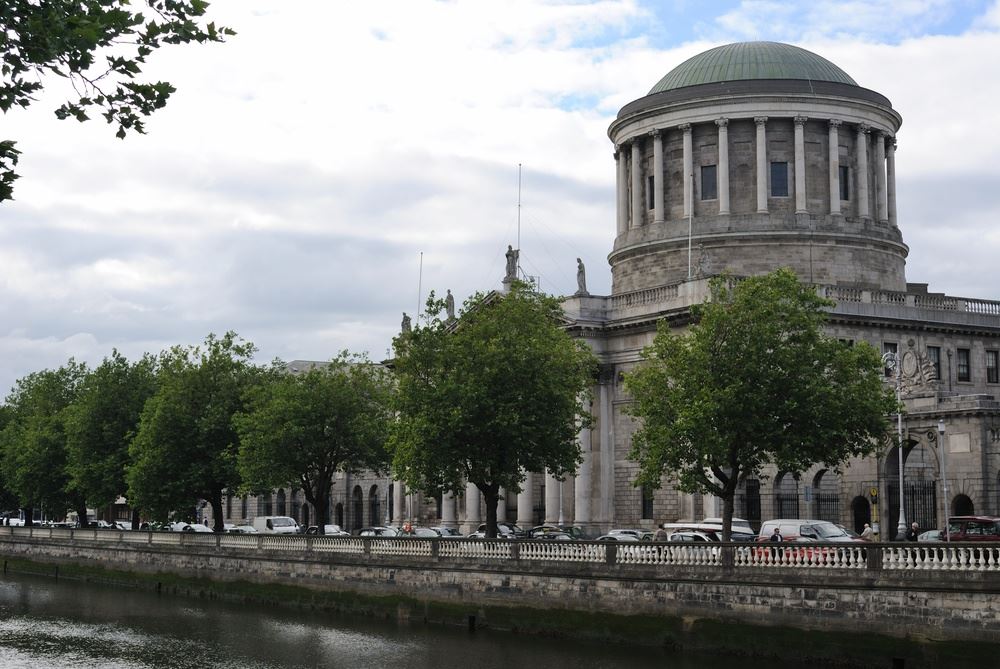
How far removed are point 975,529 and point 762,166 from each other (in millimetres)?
34346

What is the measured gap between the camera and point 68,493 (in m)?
86.6

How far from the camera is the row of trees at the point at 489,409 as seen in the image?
147ft

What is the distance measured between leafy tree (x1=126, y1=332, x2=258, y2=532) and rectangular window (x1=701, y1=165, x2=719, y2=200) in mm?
29478

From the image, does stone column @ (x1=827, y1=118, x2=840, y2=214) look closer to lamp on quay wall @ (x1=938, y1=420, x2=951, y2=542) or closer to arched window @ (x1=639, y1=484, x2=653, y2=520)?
arched window @ (x1=639, y1=484, x2=653, y2=520)

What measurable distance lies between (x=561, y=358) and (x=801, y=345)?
11.3 metres

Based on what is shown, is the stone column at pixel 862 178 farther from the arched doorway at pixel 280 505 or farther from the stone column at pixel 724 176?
the arched doorway at pixel 280 505

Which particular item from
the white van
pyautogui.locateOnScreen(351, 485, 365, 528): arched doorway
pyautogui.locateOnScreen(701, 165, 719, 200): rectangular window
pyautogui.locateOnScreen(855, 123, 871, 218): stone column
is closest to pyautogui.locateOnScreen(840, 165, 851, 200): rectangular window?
pyautogui.locateOnScreen(855, 123, 871, 218): stone column

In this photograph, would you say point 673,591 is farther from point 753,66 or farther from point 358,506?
point 358,506

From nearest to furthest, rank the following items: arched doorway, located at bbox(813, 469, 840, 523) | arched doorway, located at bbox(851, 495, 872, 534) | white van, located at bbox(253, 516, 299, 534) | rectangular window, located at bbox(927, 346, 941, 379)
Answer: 1. arched doorway, located at bbox(851, 495, 872, 534)
2. arched doorway, located at bbox(813, 469, 840, 523)
3. rectangular window, located at bbox(927, 346, 941, 379)
4. white van, located at bbox(253, 516, 299, 534)

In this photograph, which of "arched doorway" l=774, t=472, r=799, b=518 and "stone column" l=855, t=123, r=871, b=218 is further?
"stone column" l=855, t=123, r=871, b=218

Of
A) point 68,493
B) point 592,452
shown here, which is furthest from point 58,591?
point 592,452

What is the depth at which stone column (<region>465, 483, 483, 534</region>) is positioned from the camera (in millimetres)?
80831

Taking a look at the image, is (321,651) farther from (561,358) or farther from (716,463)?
(561,358)

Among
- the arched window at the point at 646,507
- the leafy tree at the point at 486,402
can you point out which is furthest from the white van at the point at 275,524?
the leafy tree at the point at 486,402
